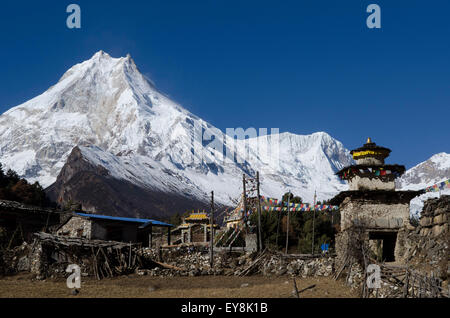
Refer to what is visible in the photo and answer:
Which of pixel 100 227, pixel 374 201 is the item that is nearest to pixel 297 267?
pixel 374 201

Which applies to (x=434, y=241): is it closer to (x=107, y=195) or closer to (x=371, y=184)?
(x=371, y=184)

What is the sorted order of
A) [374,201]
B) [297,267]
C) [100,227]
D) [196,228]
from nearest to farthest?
[374,201]
[297,267]
[100,227]
[196,228]

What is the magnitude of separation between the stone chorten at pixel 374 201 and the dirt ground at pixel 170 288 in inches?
190

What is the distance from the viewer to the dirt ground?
20.5 m

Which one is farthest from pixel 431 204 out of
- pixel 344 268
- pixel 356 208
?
pixel 356 208

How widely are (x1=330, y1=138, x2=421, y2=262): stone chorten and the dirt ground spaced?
4.82 m

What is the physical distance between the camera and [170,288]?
24.1 meters

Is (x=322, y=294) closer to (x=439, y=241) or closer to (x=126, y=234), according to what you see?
(x=439, y=241)

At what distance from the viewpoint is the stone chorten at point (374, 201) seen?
2834 centimetres

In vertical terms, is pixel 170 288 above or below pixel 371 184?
below

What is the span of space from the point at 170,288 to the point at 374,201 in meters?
13.9

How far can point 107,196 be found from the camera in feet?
440

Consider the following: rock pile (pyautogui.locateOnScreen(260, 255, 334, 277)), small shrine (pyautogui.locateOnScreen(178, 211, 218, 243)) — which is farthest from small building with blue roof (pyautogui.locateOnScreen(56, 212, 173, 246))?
rock pile (pyautogui.locateOnScreen(260, 255, 334, 277))
